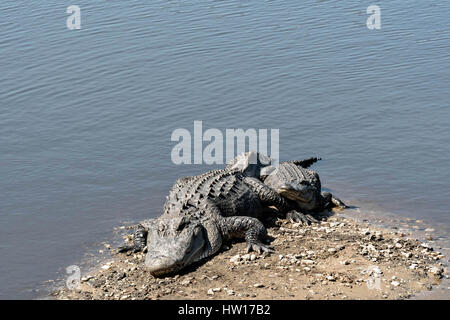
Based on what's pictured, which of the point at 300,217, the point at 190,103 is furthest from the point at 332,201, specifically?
the point at 190,103

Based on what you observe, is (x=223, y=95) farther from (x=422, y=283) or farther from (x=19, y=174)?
(x=422, y=283)

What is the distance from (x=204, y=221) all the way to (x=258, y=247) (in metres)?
0.89

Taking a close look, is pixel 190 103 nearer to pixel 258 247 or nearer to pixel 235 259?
pixel 258 247

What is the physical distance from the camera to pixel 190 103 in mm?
14836

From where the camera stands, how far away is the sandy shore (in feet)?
25.3

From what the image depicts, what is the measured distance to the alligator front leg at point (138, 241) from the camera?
9.14m

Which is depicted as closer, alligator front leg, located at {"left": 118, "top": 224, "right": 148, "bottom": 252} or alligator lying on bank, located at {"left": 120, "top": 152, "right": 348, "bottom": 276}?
alligator lying on bank, located at {"left": 120, "top": 152, "right": 348, "bottom": 276}

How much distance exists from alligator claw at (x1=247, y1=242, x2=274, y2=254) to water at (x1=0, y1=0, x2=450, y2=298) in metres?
2.33

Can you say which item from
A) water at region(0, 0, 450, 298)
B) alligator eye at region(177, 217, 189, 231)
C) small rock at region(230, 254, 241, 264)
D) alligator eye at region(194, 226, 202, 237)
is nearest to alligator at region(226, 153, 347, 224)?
water at region(0, 0, 450, 298)

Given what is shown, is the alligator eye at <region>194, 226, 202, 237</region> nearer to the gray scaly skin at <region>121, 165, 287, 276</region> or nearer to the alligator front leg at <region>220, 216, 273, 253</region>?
the gray scaly skin at <region>121, 165, 287, 276</region>

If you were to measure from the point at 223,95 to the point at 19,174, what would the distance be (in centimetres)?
522

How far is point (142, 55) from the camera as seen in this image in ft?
58.9

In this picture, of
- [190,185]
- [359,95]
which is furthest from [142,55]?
[190,185]

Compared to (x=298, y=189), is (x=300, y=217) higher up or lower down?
lower down
